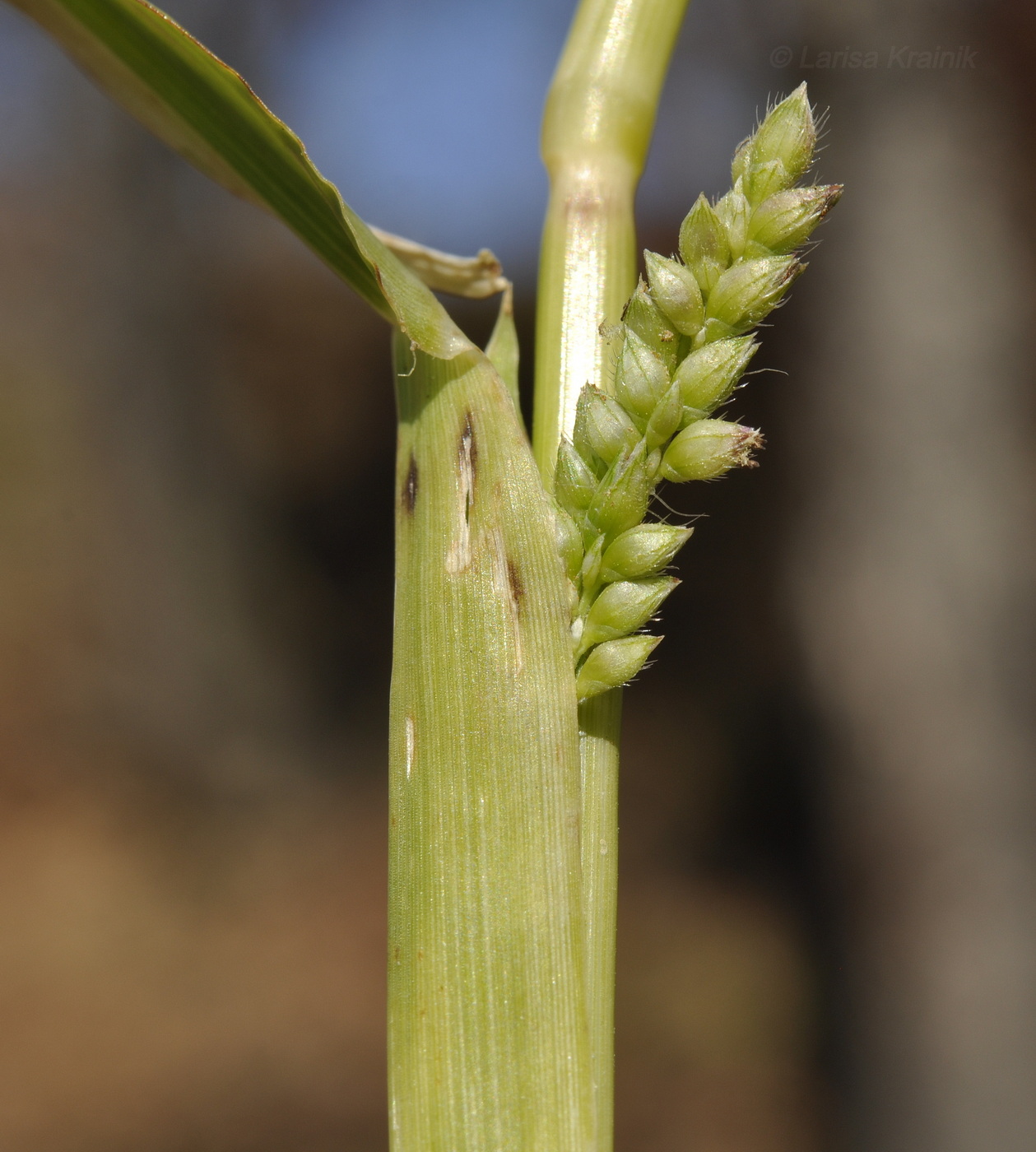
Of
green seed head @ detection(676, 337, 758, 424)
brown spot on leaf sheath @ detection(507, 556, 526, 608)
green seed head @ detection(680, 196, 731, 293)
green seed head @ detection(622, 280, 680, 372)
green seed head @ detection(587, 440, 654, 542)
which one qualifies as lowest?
brown spot on leaf sheath @ detection(507, 556, 526, 608)

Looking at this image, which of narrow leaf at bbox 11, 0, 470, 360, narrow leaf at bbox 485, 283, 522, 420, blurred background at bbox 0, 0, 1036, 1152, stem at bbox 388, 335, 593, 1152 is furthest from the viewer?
blurred background at bbox 0, 0, 1036, 1152

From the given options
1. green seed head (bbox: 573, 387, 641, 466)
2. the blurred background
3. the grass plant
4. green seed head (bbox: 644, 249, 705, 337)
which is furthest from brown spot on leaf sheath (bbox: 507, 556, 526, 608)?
the blurred background

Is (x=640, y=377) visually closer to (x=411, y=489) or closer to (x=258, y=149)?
(x=411, y=489)

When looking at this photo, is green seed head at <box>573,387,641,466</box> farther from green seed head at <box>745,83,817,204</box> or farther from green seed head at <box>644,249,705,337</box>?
green seed head at <box>745,83,817,204</box>

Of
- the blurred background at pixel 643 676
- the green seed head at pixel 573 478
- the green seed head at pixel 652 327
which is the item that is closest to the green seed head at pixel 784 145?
the green seed head at pixel 652 327

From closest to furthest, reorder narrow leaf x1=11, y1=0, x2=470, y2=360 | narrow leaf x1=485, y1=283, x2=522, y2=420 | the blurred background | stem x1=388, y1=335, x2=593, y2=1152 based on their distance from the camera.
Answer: stem x1=388, y1=335, x2=593, y2=1152, narrow leaf x1=11, y1=0, x2=470, y2=360, narrow leaf x1=485, y1=283, x2=522, y2=420, the blurred background

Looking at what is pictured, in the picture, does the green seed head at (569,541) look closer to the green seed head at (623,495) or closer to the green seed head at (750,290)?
the green seed head at (623,495)
